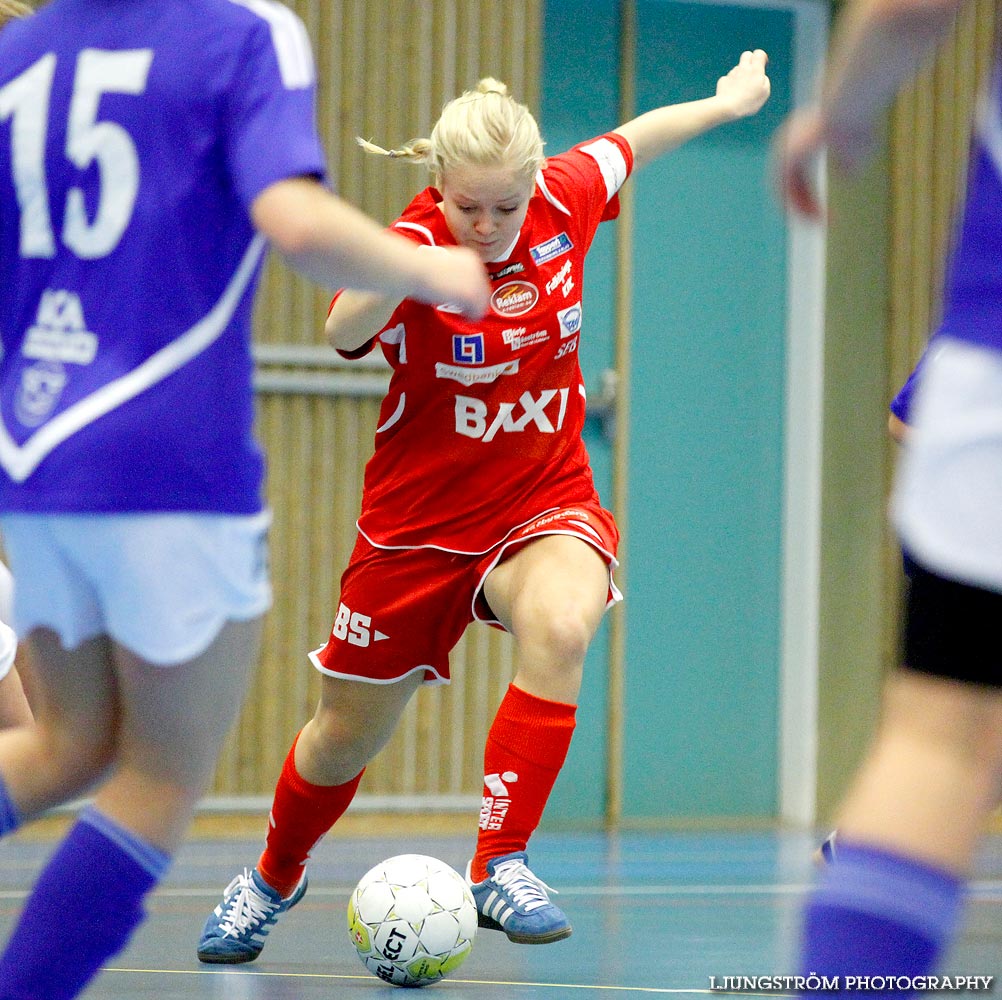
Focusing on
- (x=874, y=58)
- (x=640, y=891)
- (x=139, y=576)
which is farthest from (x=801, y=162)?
(x=640, y=891)

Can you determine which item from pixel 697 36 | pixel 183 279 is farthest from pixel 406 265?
pixel 697 36

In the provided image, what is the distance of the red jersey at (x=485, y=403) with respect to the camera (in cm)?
314

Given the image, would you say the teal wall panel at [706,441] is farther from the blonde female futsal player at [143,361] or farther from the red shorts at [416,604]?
the blonde female futsal player at [143,361]

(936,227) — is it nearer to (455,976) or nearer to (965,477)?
(455,976)

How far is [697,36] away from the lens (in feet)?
23.7

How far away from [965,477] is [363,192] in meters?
5.42

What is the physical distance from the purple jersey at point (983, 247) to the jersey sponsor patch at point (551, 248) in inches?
69.7

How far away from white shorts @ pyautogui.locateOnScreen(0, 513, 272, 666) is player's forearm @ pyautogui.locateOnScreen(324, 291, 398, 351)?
108 centimetres

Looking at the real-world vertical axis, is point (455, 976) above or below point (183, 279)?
below

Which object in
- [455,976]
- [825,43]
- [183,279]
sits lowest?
[455,976]

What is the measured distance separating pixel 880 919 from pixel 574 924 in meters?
2.46

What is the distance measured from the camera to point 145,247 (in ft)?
5.78

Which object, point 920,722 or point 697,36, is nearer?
point 920,722

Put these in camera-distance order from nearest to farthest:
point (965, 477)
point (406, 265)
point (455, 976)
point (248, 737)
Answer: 1. point (965, 477)
2. point (406, 265)
3. point (455, 976)
4. point (248, 737)
